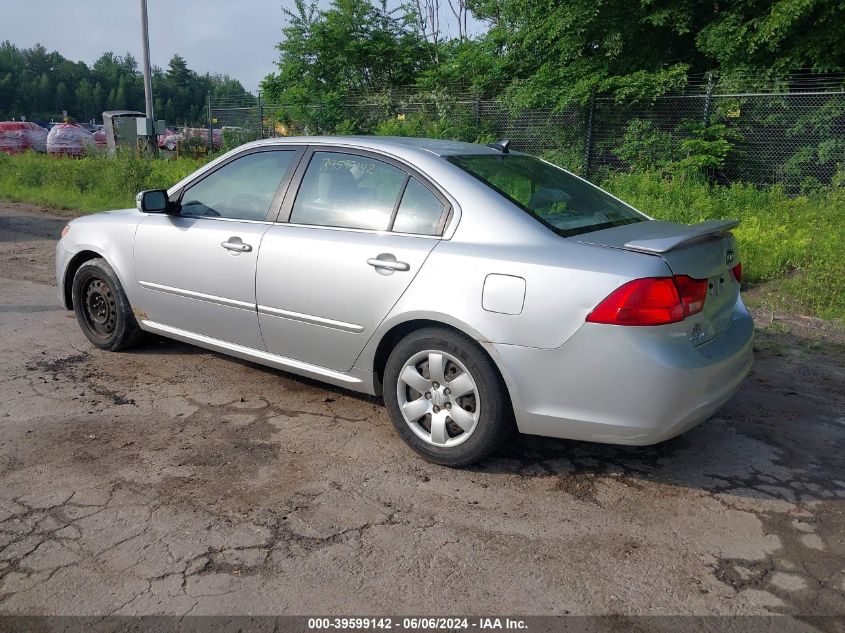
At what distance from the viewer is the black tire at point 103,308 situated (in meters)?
5.20

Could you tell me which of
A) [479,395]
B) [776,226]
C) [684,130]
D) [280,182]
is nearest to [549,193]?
[479,395]

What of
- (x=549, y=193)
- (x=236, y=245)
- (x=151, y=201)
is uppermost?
(x=549, y=193)

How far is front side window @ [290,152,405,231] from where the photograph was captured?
397 cm

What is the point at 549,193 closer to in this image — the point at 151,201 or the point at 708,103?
the point at 151,201

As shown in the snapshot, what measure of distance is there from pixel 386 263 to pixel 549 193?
1017 millimetres

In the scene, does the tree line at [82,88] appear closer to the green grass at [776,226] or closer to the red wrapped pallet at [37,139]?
the red wrapped pallet at [37,139]

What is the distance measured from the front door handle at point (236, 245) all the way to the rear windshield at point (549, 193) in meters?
1.32

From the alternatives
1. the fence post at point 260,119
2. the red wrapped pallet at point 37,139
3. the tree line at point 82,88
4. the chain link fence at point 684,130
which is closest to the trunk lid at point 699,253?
the chain link fence at point 684,130

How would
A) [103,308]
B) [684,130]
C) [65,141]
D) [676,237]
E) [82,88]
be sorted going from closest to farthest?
[676,237] → [103,308] → [684,130] → [65,141] → [82,88]

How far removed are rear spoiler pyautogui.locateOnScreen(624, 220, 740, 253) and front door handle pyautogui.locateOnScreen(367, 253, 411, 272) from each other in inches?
43.1

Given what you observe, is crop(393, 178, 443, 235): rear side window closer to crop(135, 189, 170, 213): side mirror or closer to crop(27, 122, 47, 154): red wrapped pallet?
crop(135, 189, 170, 213): side mirror

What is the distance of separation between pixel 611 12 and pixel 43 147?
85.1 ft

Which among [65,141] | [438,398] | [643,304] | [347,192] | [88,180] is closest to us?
[643,304]

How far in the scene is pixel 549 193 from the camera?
403 cm
